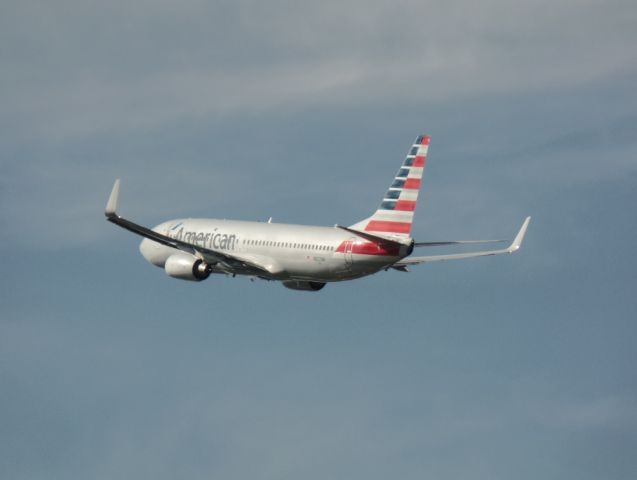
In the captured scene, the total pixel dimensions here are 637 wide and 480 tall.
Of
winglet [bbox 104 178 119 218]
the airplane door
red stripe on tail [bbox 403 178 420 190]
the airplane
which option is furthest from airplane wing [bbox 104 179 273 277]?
red stripe on tail [bbox 403 178 420 190]

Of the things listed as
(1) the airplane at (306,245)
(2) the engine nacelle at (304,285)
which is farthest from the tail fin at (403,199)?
(2) the engine nacelle at (304,285)

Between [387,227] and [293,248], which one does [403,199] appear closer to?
[387,227]

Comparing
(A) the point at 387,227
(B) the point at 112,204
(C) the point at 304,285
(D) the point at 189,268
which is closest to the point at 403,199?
(A) the point at 387,227

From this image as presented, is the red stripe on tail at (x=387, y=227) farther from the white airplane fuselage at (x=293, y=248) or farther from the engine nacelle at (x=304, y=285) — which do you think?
the engine nacelle at (x=304, y=285)

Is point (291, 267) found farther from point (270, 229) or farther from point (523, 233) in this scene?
point (523, 233)

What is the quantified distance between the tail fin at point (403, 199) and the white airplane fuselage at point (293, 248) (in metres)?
1.71

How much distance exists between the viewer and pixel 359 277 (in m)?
130

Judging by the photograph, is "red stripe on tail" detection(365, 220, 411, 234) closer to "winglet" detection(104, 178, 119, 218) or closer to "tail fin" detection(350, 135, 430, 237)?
"tail fin" detection(350, 135, 430, 237)

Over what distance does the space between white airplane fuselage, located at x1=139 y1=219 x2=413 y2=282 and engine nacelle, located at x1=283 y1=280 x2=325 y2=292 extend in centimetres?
361

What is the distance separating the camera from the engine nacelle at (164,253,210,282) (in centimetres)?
13438

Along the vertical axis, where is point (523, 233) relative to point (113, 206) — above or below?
above

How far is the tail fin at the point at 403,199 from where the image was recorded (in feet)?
416

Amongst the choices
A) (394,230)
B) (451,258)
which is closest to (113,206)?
(394,230)

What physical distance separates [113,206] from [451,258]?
31497mm
